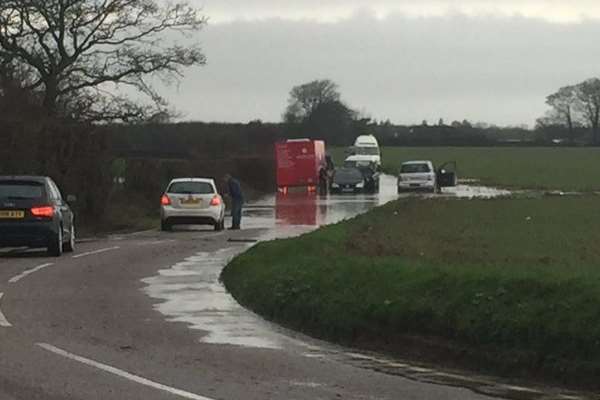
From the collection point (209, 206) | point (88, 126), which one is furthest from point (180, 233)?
point (88, 126)

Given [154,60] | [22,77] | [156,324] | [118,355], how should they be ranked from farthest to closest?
[154,60] < [22,77] < [156,324] < [118,355]

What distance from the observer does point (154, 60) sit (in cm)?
4797

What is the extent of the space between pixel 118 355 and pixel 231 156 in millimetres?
57432

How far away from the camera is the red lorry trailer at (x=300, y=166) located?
65438 millimetres

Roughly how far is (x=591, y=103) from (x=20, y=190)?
13351cm

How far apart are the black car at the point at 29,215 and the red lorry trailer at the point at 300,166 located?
42710 millimetres

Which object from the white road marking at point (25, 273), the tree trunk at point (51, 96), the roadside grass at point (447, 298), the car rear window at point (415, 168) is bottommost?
the white road marking at point (25, 273)

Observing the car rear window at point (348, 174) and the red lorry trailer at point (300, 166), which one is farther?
the red lorry trailer at point (300, 166)

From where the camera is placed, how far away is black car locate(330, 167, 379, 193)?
6438 centimetres

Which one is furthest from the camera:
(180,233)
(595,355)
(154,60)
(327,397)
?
(154,60)

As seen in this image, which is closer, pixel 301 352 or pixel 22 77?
pixel 301 352

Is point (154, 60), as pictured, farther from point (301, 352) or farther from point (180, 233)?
point (301, 352)

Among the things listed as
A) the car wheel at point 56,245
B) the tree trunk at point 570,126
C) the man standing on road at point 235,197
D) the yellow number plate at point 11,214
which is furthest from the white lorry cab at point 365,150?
the tree trunk at point 570,126

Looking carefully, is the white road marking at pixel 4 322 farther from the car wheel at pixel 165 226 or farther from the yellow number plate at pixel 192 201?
the car wheel at pixel 165 226
